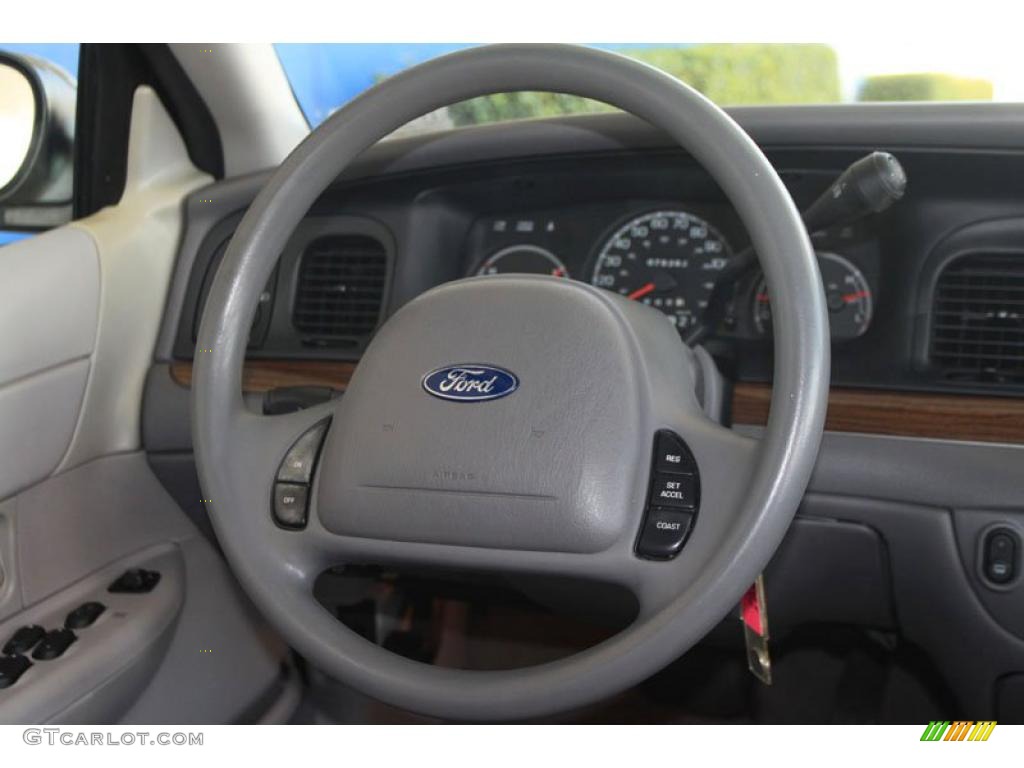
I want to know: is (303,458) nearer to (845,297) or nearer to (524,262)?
(524,262)

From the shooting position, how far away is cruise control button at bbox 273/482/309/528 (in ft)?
3.22

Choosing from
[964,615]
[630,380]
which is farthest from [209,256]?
[964,615]

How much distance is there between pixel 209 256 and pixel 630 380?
86 centimetres

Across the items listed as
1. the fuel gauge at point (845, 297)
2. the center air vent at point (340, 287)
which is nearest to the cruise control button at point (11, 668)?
the center air vent at point (340, 287)

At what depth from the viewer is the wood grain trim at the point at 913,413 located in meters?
1.18

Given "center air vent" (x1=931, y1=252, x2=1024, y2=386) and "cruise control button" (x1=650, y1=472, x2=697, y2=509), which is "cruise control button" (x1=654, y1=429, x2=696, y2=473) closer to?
"cruise control button" (x1=650, y1=472, x2=697, y2=509)

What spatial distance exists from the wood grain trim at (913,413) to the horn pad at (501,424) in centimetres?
28

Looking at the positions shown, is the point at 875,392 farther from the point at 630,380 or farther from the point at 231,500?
the point at 231,500

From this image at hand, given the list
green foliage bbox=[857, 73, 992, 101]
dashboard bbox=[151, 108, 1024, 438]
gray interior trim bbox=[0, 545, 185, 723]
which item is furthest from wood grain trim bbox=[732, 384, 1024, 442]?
gray interior trim bbox=[0, 545, 185, 723]

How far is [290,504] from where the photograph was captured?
3.24 ft

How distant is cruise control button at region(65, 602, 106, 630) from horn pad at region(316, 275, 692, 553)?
0.51 meters

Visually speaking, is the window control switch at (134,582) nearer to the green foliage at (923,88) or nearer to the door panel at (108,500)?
the door panel at (108,500)

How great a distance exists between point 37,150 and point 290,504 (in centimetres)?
97

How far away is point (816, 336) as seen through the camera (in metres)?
0.83
